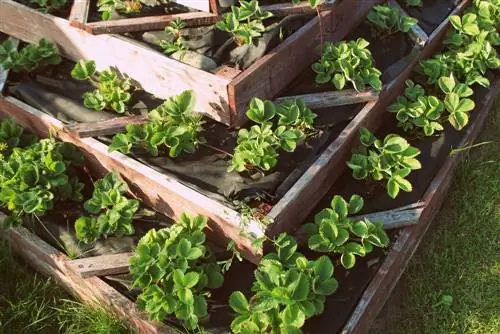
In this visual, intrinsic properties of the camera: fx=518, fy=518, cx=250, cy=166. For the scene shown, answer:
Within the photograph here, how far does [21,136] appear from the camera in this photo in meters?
3.88

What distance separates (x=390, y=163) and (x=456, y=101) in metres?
0.85

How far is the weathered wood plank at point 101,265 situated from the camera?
3178 mm

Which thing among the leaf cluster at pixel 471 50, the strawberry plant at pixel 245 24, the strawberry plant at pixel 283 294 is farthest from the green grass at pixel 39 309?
the leaf cluster at pixel 471 50

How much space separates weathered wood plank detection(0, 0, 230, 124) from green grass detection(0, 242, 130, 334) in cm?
153

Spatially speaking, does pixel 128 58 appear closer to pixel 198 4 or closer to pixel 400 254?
pixel 198 4

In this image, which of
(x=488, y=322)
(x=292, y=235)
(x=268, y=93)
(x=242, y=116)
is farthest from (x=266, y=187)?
(x=488, y=322)

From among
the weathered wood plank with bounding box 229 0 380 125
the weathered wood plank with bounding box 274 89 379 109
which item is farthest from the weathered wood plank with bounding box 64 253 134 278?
the weathered wood plank with bounding box 274 89 379 109

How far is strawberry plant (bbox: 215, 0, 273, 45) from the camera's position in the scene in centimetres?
356

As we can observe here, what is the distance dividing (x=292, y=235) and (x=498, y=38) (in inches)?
103

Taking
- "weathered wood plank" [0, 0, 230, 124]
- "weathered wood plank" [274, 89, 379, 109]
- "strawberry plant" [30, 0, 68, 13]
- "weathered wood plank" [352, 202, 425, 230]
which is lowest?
"weathered wood plank" [352, 202, 425, 230]

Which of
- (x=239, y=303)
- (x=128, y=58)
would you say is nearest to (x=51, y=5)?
Answer: (x=128, y=58)

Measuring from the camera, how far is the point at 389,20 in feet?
14.3

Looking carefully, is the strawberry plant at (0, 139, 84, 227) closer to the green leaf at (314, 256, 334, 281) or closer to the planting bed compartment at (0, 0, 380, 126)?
the planting bed compartment at (0, 0, 380, 126)

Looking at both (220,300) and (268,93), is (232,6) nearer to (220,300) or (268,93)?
(268,93)
